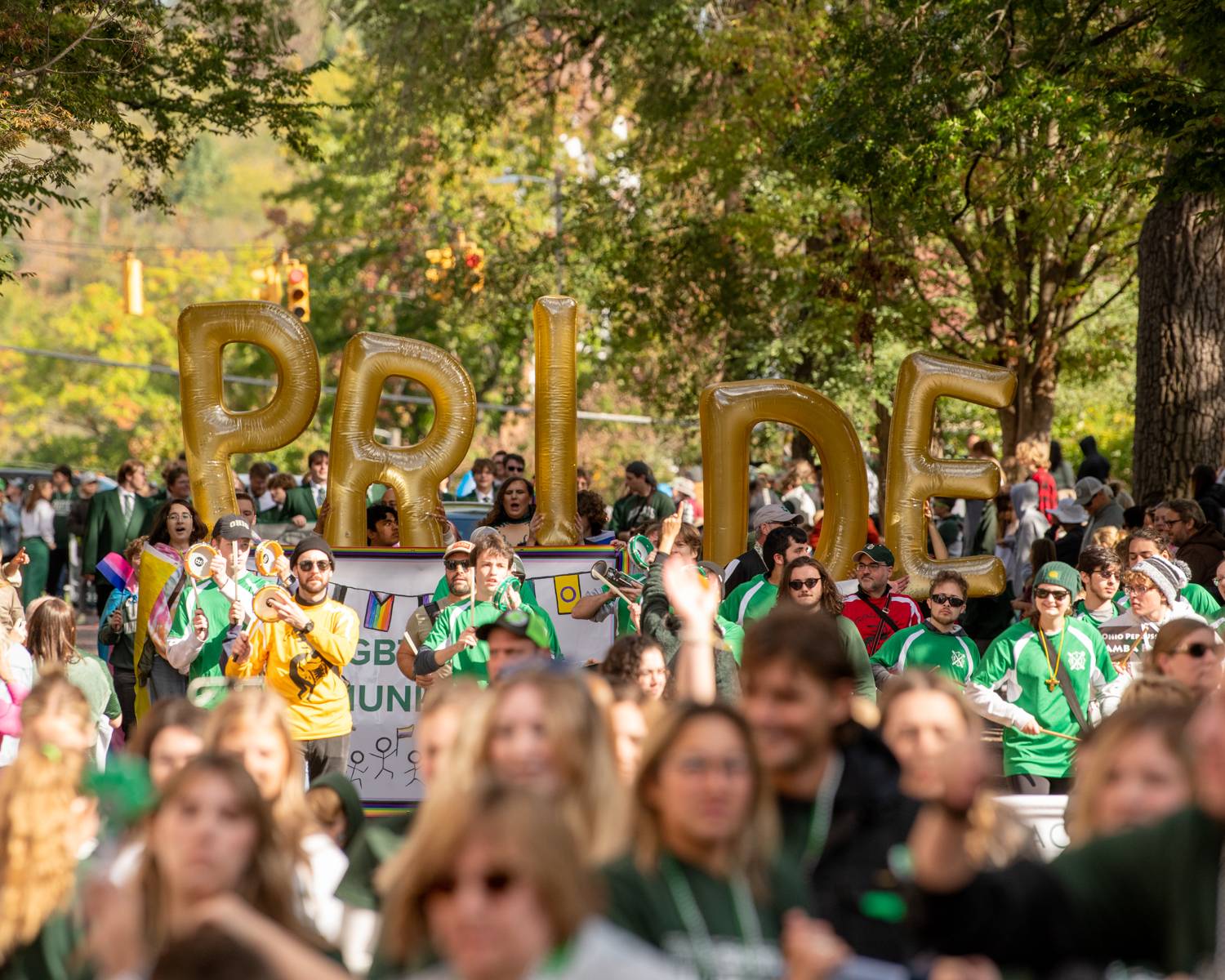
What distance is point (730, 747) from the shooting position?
3.84 metres

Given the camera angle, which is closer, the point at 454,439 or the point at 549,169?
the point at 454,439

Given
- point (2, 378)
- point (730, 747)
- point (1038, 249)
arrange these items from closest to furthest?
point (730, 747) < point (1038, 249) < point (2, 378)

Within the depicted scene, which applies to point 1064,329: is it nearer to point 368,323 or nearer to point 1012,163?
point 1012,163

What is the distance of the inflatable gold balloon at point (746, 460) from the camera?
1150cm

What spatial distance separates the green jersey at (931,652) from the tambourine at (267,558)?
3.22 metres

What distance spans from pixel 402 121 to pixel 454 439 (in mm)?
9429

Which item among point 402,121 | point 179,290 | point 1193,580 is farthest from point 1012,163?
point 179,290

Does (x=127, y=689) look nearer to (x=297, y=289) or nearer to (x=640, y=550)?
(x=640, y=550)

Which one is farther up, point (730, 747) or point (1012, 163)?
point (1012, 163)

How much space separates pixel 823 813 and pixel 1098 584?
4922 mm

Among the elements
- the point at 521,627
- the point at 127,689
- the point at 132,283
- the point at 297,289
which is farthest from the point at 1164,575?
the point at 132,283

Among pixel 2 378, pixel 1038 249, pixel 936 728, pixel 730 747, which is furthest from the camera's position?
pixel 2 378

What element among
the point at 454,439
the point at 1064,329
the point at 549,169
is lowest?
the point at 454,439

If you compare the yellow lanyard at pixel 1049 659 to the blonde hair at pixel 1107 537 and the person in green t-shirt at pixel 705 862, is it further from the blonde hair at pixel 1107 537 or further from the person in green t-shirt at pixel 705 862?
the person in green t-shirt at pixel 705 862
